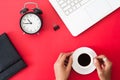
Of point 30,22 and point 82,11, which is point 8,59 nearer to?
point 30,22

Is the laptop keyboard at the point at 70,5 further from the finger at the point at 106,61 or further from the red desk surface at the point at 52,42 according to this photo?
the finger at the point at 106,61

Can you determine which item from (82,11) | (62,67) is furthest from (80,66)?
(82,11)

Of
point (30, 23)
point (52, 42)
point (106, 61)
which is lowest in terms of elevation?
point (106, 61)

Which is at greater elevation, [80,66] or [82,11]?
[82,11]

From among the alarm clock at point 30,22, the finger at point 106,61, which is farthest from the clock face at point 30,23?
the finger at point 106,61

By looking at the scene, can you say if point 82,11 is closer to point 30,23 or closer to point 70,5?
point 70,5

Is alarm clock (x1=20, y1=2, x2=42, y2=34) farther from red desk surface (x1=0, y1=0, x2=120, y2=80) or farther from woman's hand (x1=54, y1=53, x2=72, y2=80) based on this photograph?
woman's hand (x1=54, y1=53, x2=72, y2=80)

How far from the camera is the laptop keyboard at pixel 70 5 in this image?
1.15 metres

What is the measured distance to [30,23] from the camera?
1.15 metres

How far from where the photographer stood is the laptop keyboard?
1150 mm

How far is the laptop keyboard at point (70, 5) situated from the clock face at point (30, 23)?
0.39 feet

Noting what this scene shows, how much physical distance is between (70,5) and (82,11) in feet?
0.19

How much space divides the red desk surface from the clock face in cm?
3

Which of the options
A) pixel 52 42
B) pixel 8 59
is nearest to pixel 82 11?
pixel 52 42
